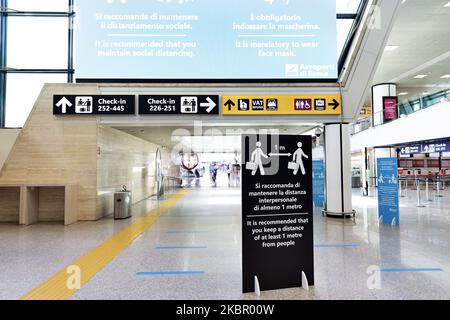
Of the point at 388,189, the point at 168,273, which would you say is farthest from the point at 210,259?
the point at 388,189

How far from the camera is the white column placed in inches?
293

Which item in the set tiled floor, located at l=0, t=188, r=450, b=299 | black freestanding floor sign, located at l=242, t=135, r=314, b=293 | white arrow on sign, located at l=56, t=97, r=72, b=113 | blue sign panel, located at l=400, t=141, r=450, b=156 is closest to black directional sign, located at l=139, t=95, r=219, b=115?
white arrow on sign, located at l=56, t=97, r=72, b=113

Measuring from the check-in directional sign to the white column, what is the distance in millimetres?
569

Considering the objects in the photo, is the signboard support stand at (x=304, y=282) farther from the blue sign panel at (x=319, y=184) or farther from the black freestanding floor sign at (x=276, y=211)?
the blue sign panel at (x=319, y=184)

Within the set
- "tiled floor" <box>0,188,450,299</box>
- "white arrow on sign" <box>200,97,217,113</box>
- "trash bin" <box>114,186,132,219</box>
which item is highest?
"white arrow on sign" <box>200,97,217,113</box>

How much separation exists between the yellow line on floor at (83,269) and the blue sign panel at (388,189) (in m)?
5.81

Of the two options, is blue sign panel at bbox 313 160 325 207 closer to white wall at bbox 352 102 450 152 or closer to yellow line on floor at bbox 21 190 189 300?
white wall at bbox 352 102 450 152

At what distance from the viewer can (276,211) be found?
9.91 ft

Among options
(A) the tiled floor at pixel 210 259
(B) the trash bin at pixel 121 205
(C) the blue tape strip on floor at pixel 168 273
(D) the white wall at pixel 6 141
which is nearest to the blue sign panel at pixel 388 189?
(A) the tiled floor at pixel 210 259

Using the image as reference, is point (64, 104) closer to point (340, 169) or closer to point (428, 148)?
point (340, 169)

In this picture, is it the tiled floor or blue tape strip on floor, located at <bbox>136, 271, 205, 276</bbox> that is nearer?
the tiled floor
